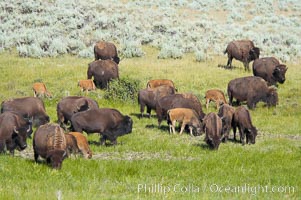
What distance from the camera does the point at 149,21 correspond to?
40.7 m

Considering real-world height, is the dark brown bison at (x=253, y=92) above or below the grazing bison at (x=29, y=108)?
below

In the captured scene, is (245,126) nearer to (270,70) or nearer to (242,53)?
(270,70)

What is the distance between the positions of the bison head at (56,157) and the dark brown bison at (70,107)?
17.3 feet

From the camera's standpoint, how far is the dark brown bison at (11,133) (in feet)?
41.8

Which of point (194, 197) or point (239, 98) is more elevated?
point (194, 197)

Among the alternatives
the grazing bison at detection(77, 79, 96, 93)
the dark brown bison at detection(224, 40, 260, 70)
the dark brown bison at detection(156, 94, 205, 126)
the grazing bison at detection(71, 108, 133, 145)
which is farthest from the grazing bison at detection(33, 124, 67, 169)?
the dark brown bison at detection(224, 40, 260, 70)

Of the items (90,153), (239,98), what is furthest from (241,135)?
(239,98)

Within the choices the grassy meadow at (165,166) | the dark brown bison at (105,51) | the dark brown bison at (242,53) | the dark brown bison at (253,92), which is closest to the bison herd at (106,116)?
the dark brown bison at (253,92)

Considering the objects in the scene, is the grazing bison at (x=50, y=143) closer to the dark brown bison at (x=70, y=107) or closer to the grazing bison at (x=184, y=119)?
the dark brown bison at (x=70, y=107)

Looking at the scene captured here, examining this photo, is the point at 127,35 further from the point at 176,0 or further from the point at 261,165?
the point at 261,165

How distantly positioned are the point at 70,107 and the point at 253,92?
7931mm

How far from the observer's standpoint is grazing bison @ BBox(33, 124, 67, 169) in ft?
35.8

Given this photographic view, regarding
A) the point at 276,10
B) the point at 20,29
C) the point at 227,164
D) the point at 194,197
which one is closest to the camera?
the point at 194,197

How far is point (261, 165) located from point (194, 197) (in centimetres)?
374
